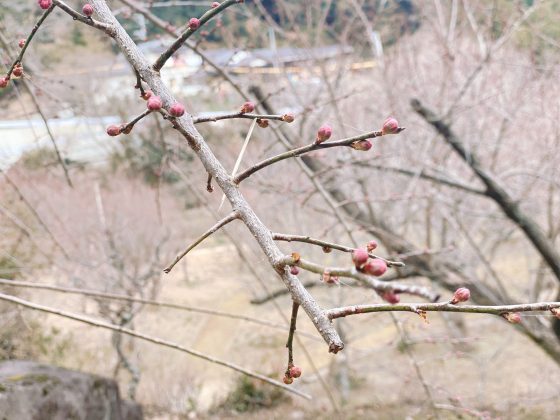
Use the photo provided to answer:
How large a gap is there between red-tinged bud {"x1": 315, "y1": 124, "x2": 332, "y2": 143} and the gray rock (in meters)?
1.98

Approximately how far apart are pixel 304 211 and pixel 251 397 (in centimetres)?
268

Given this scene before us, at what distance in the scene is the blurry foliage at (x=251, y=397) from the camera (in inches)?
290

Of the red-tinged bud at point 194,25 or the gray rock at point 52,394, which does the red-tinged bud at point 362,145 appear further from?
the gray rock at point 52,394

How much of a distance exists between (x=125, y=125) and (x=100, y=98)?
10.0 m

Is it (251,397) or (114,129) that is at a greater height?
(251,397)

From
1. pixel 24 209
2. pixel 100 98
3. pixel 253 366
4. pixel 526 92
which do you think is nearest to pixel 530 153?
pixel 526 92

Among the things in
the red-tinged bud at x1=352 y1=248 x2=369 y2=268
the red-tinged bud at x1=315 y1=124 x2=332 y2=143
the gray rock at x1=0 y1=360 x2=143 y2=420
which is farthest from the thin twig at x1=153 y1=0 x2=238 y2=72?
the gray rock at x1=0 y1=360 x2=143 y2=420

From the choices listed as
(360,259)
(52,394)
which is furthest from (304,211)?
(360,259)

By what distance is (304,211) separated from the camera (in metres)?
8.01

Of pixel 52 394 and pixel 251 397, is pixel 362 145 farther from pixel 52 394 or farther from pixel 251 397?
pixel 251 397

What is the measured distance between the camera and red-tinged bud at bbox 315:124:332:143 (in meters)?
0.60

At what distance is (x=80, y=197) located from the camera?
8.51m

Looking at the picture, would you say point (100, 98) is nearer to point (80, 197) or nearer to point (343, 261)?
point (80, 197)

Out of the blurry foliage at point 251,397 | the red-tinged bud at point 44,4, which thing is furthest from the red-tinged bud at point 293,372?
the blurry foliage at point 251,397
